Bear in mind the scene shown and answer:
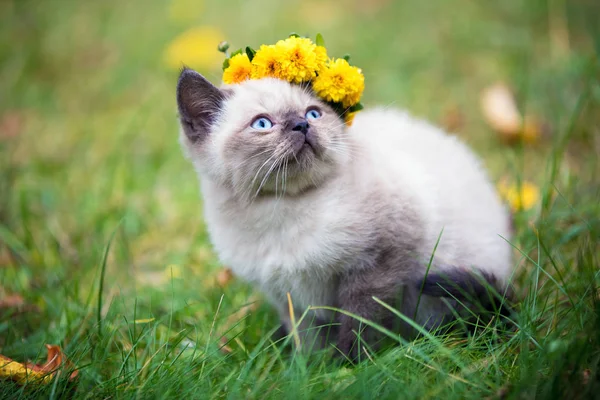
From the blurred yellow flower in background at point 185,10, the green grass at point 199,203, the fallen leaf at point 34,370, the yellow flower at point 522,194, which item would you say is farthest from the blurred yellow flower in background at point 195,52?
the fallen leaf at point 34,370

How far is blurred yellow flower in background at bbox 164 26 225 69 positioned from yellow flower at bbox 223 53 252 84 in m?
2.35

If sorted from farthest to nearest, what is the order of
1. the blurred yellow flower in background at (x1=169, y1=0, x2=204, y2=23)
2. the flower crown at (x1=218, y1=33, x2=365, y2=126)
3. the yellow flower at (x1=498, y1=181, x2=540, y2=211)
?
the blurred yellow flower in background at (x1=169, y1=0, x2=204, y2=23) < the yellow flower at (x1=498, y1=181, x2=540, y2=211) < the flower crown at (x1=218, y1=33, x2=365, y2=126)

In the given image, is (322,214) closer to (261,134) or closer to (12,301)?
(261,134)

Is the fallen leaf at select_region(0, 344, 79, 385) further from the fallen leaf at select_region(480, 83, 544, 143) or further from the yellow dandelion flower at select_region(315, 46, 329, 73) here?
the fallen leaf at select_region(480, 83, 544, 143)

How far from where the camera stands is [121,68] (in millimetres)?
4949

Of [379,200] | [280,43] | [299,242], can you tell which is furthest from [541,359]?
[280,43]

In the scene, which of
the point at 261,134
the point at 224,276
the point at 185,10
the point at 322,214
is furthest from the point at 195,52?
the point at 322,214

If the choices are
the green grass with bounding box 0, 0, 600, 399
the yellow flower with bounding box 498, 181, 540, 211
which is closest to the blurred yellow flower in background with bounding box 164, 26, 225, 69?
the green grass with bounding box 0, 0, 600, 399

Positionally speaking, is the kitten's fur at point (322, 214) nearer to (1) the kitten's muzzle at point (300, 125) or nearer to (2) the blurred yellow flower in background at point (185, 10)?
(1) the kitten's muzzle at point (300, 125)

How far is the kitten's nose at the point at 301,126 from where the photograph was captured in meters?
1.96

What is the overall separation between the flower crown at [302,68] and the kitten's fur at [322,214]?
0.05m

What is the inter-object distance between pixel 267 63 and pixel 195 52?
8.87 feet

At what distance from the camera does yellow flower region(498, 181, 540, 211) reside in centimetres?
293

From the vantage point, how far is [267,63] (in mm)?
2061
